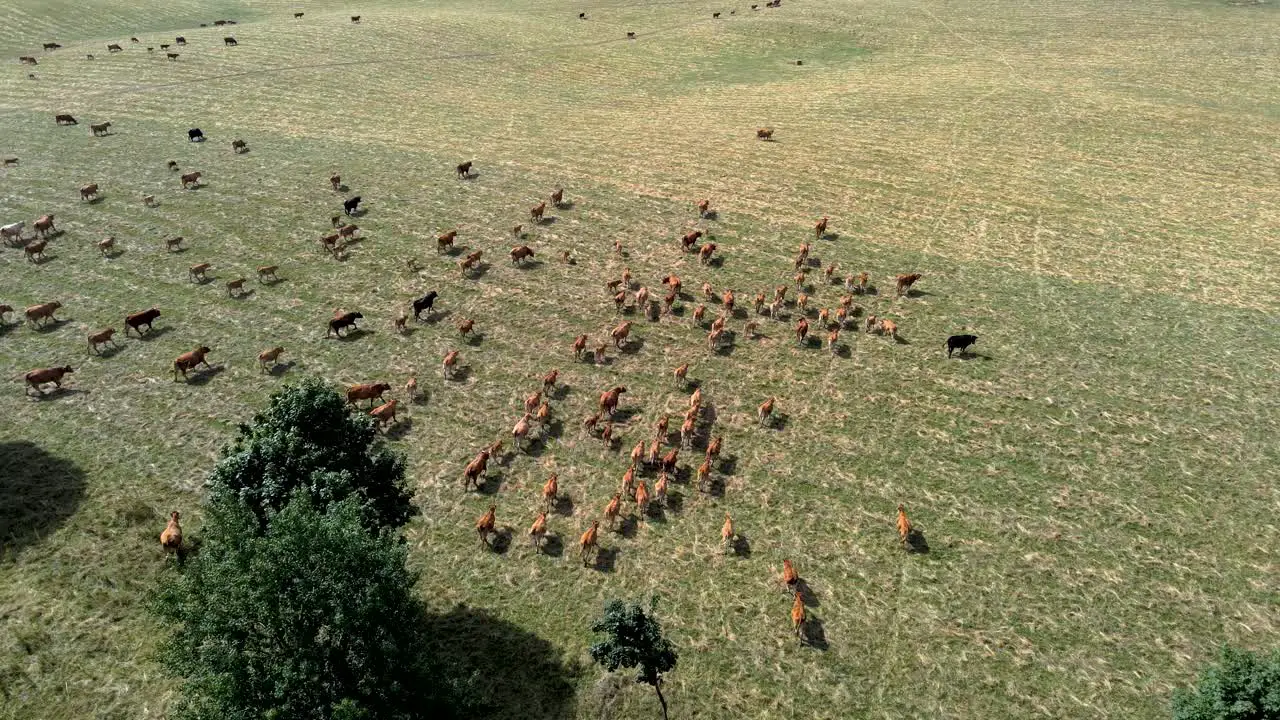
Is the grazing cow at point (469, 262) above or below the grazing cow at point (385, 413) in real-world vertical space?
above

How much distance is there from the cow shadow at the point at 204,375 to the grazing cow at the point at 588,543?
18.5 m

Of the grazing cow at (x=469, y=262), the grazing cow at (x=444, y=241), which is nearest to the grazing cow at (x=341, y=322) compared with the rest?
the grazing cow at (x=469, y=262)

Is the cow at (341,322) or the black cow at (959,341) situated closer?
the black cow at (959,341)

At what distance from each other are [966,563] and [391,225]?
36.0 meters

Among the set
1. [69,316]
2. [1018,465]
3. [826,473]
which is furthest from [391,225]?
[1018,465]

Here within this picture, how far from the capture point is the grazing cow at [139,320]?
31.3 metres

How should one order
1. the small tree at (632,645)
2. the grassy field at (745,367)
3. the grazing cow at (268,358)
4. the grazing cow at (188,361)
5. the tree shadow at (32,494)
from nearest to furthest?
the small tree at (632,645) → the grassy field at (745,367) → the tree shadow at (32,494) → the grazing cow at (188,361) → the grazing cow at (268,358)

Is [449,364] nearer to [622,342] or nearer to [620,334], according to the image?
[620,334]

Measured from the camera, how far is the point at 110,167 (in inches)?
1917

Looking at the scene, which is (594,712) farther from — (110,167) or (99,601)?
(110,167)

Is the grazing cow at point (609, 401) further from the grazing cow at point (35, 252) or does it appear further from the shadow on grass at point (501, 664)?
the grazing cow at point (35, 252)

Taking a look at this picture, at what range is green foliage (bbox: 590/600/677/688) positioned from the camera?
15.4 m

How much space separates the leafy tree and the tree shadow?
30964 millimetres

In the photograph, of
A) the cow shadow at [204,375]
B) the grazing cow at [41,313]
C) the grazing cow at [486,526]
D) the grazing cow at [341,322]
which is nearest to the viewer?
the grazing cow at [486,526]
